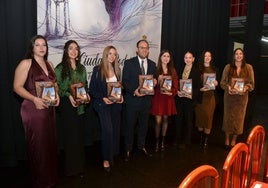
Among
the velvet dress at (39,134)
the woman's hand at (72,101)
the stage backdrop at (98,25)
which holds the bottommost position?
the velvet dress at (39,134)

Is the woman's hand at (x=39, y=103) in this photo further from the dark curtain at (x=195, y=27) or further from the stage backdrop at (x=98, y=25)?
the dark curtain at (x=195, y=27)

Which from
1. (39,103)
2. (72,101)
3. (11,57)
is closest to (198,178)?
(39,103)

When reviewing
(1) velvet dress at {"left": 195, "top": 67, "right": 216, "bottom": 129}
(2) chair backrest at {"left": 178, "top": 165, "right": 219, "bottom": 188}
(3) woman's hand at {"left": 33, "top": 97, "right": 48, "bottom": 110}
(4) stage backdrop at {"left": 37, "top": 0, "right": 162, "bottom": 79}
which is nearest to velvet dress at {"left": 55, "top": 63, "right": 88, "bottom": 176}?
(3) woman's hand at {"left": 33, "top": 97, "right": 48, "bottom": 110}

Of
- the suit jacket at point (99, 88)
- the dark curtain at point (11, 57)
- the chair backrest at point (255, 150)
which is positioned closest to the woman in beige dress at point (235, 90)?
the suit jacket at point (99, 88)

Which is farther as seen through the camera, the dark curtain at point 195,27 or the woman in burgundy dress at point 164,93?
the dark curtain at point 195,27

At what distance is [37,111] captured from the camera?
3107 millimetres

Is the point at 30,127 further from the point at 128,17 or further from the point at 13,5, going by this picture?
the point at 128,17

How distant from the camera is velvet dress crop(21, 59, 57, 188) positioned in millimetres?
3082

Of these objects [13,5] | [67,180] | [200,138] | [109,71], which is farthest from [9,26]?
[200,138]

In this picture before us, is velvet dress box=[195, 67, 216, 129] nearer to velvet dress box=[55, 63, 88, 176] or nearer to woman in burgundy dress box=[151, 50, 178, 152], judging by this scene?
woman in burgundy dress box=[151, 50, 178, 152]

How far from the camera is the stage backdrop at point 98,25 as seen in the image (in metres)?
4.32

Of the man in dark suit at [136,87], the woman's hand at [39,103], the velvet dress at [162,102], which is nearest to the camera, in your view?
the woman's hand at [39,103]

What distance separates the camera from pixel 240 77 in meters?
4.57

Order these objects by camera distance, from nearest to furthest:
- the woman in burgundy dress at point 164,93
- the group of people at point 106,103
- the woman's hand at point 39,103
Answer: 1. the woman's hand at point 39,103
2. the group of people at point 106,103
3. the woman in burgundy dress at point 164,93
